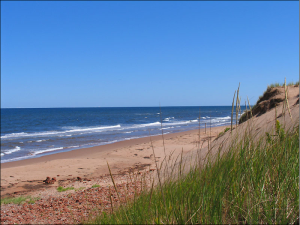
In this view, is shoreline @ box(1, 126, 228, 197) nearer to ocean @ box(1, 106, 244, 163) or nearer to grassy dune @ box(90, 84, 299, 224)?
ocean @ box(1, 106, 244, 163)

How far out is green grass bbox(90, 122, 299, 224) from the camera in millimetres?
1918

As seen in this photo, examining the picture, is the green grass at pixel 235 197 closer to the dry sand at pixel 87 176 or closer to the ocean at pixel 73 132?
the dry sand at pixel 87 176

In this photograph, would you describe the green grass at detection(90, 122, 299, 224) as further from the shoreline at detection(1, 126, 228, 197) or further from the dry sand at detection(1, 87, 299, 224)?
the shoreline at detection(1, 126, 228, 197)

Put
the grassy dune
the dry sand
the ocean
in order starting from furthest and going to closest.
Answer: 1. the ocean
2. the dry sand
3. the grassy dune

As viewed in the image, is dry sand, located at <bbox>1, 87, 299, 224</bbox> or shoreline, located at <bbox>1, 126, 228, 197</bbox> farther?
shoreline, located at <bbox>1, 126, 228, 197</bbox>

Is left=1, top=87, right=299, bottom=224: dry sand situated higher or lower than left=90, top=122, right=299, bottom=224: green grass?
lower

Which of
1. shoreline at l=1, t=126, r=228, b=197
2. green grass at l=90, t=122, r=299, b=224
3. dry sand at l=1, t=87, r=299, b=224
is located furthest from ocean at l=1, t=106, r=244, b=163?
shoreline at l=1, t=126, r=228, b=197

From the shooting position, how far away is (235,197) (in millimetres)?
2051

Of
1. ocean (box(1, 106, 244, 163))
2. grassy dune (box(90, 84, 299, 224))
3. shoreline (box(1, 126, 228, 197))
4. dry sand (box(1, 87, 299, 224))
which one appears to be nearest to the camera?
grassy dune (box(90, 84, 299, 224))

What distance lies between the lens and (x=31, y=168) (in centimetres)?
1205

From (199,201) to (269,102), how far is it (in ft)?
31.2

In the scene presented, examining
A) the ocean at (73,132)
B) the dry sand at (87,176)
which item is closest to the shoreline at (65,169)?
the dry sand at (87,176)

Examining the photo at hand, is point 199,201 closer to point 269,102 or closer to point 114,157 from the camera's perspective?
point 269,102

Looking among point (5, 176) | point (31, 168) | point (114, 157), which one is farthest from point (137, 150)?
point (5, 176)
